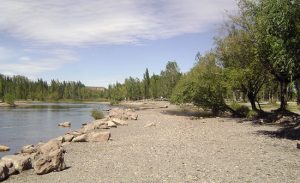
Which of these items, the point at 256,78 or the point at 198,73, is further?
the point at 198,73

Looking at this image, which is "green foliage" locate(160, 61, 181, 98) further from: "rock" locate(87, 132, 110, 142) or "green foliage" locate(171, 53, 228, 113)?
"rock" locate(87, 132, 110, 142)

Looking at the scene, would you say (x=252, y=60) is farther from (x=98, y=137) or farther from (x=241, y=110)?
(x=98, y=137)

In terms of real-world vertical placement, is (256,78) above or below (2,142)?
above

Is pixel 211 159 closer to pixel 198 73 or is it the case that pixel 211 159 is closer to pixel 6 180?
pixel 6 180

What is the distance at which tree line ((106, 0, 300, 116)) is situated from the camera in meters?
22.7

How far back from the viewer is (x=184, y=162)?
16938mm

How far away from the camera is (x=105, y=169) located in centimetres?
1631

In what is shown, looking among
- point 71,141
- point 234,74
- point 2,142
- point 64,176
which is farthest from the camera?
point 234,74

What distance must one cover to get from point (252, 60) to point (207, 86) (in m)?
13.0

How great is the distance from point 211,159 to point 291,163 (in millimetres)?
3534

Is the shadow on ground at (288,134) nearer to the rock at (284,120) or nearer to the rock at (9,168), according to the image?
the rock at (284,120)

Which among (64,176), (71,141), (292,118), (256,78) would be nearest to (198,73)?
(256,78)

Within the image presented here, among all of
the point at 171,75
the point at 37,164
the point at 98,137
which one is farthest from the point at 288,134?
the point at 171,75

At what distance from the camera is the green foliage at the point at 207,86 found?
46500 mm
